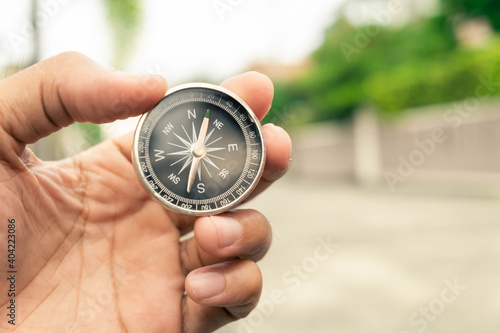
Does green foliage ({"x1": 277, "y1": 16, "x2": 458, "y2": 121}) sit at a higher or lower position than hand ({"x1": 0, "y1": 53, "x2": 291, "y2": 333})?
lower

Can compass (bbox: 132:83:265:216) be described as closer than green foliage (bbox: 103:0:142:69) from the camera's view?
Yes

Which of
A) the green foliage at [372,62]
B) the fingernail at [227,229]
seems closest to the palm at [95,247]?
the fingernail at [227,229]

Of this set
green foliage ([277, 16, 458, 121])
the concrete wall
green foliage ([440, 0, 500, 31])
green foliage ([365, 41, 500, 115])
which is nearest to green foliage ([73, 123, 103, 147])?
the concrete wall

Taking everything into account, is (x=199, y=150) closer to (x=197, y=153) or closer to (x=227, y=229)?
(x=197, y=153)

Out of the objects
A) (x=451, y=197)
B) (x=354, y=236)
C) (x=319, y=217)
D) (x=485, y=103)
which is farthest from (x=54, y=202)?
(x=485, y=103)

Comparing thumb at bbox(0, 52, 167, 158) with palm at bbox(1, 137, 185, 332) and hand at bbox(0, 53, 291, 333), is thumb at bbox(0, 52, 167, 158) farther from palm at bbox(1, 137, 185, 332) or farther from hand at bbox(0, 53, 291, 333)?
palm at bbox(1, 137, 185, 332)

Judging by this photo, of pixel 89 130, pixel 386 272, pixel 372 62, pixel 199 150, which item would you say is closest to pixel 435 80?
pixel 372 62

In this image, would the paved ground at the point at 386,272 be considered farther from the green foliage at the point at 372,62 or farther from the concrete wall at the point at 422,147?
the green foliage at the point at 372,62

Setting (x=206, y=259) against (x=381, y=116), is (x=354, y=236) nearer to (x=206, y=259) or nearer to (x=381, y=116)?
(x=206, y=259)

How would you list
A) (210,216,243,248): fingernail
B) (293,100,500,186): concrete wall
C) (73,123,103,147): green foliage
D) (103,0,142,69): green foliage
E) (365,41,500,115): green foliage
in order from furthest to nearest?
(365,41,500,115): green foliage → (293,100,500,186): concrete wall → (103,0,142,69): green foliage → (73,123,103,147): green foliage → (210,216,243,248): fingernail
